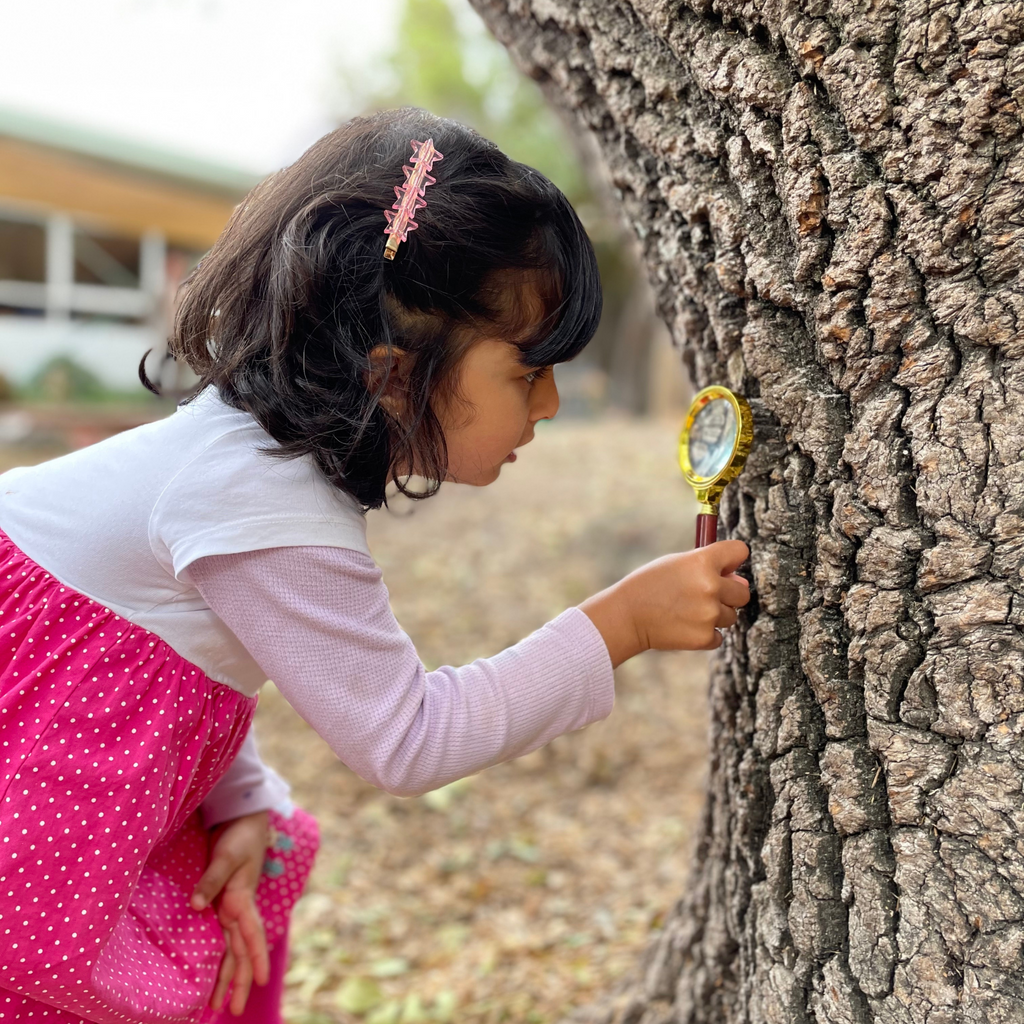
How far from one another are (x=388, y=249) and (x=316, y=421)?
0.78ft

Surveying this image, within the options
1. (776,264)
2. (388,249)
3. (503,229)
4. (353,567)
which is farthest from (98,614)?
(776,264)

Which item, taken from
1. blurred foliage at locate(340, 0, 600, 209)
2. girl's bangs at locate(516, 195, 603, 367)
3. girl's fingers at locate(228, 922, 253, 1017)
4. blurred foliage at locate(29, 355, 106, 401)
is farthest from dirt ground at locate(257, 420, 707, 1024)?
blurred foliage at locate(340, 0, 600, 209)

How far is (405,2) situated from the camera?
18.9 metres

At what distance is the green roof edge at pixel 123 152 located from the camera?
9234 mm

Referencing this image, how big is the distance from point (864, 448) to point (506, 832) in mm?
2383

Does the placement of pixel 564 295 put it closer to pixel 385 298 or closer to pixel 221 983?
pixel 385 298

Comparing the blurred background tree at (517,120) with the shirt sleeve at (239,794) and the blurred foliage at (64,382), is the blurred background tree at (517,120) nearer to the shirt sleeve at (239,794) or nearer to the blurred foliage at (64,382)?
the blurred foliage at (64,382)

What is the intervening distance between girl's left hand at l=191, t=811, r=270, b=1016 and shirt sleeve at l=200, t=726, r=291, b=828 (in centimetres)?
4

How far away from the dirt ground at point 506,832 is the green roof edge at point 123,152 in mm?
6403

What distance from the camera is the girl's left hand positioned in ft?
5.16

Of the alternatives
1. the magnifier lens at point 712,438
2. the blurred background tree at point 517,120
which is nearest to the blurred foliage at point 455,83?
the blurred background tree at point 517,120

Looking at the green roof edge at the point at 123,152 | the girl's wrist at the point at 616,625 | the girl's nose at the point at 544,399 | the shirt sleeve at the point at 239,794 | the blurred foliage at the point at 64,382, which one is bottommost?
the blurred foliage at the point at 64,382

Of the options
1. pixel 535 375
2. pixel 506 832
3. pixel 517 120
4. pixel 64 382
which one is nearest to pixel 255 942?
pixel 535 375

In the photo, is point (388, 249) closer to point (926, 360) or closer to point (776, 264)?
point (776, 264)
